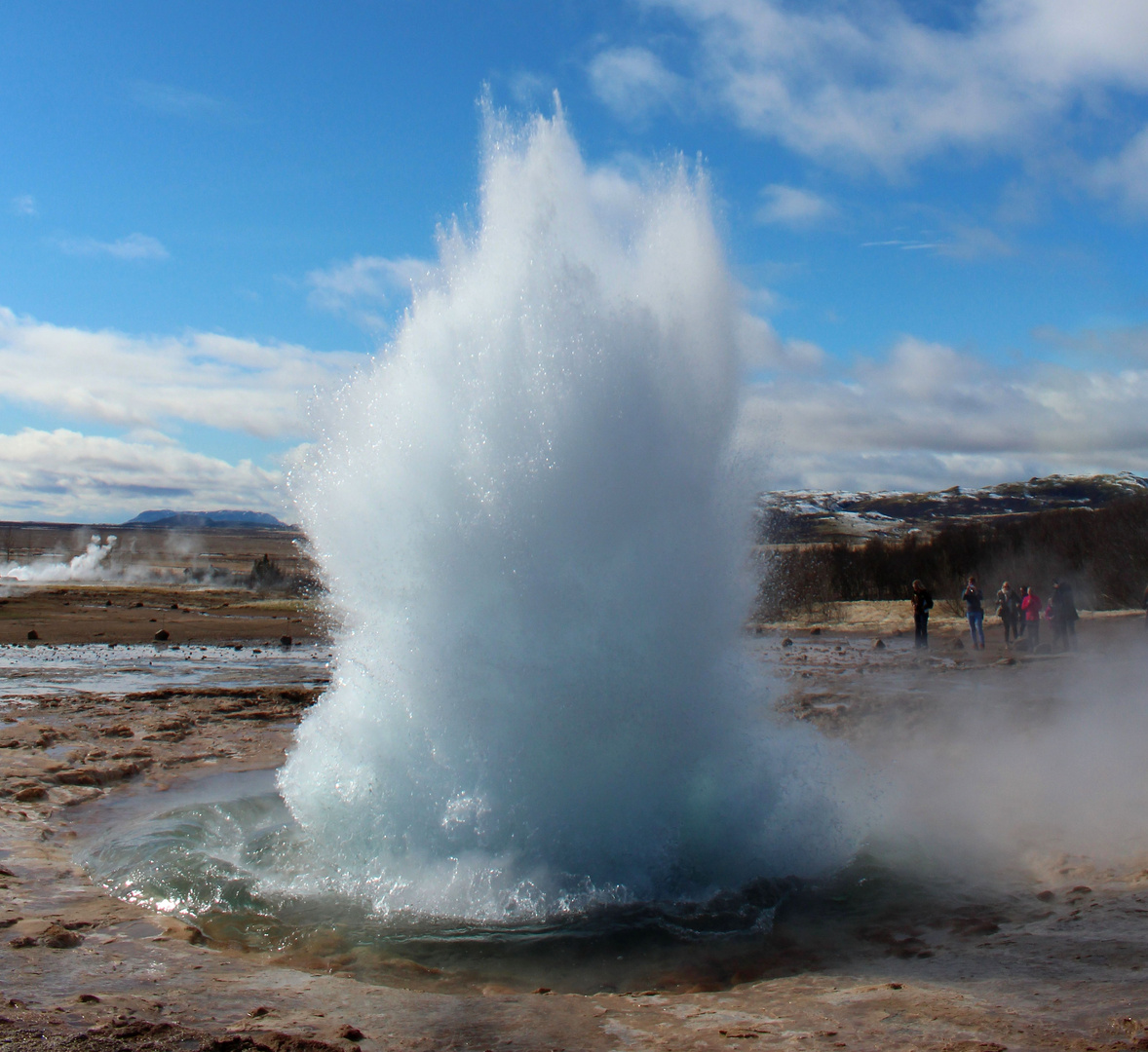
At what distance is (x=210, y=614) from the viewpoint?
107 feet

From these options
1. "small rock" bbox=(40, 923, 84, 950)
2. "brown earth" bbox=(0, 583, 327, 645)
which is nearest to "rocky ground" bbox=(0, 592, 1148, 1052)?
"small rock" bbox=(40, 923, 84, 950)

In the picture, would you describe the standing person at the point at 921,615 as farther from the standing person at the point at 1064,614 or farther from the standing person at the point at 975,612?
the standing person at the point at 1064,614

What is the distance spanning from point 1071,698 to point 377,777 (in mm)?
10212

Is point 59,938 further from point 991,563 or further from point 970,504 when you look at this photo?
point 970,504

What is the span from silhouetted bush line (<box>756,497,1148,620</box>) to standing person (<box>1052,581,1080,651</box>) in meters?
9.66

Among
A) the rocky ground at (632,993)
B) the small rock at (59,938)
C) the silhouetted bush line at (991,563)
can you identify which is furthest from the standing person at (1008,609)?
the small rock at (59,938)

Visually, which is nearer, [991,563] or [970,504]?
[991,563]

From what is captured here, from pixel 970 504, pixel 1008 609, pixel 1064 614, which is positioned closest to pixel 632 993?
pixel 1064 614

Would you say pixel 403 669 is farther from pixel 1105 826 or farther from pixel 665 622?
pixel 1105 826

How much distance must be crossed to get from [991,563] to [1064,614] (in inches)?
836

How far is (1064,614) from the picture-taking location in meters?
18.5

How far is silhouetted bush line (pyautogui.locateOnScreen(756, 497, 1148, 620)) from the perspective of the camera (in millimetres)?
31797

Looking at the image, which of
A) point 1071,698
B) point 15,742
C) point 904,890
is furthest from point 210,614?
point 904,890

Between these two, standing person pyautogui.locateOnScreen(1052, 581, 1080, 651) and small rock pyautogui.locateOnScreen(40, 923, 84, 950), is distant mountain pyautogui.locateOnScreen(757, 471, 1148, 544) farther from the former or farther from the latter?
small rock pyautogui.locateOnScreen(40, 923, 84, 950)
